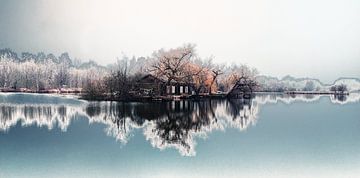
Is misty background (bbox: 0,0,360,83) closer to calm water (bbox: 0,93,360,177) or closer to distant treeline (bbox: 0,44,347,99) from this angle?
distant treeline (bbox: 0,44,347,99)

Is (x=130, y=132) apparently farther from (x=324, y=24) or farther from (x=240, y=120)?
(x=324, y=24)

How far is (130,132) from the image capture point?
483cm

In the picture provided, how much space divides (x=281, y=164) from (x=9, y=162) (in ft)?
8.44

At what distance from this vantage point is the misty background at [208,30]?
4.91m

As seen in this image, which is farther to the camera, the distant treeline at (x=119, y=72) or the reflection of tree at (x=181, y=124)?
the distant treeline at (x=119, y=72)

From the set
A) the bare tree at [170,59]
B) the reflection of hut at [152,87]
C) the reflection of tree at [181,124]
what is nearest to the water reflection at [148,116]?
the reflection of tree at [181,124]

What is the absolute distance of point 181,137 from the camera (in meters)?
4.84

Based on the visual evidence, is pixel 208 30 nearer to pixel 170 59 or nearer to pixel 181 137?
pixel 170 59

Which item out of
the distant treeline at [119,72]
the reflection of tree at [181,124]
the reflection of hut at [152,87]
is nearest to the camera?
the reflection of tree at [181,124]

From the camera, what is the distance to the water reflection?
4.78 meters

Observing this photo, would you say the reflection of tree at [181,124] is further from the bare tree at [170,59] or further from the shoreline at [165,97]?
the bare tree at [170,59]

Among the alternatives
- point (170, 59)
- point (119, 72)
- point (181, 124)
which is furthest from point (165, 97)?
point (119, 72)

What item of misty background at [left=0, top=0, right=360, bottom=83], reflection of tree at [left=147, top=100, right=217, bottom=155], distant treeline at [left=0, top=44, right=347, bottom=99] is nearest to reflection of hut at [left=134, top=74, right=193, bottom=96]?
distant treeline at [left=0, top=44, right=347, bottom=99]

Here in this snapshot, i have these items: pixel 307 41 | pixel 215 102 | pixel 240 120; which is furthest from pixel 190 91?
pixel 307 41
